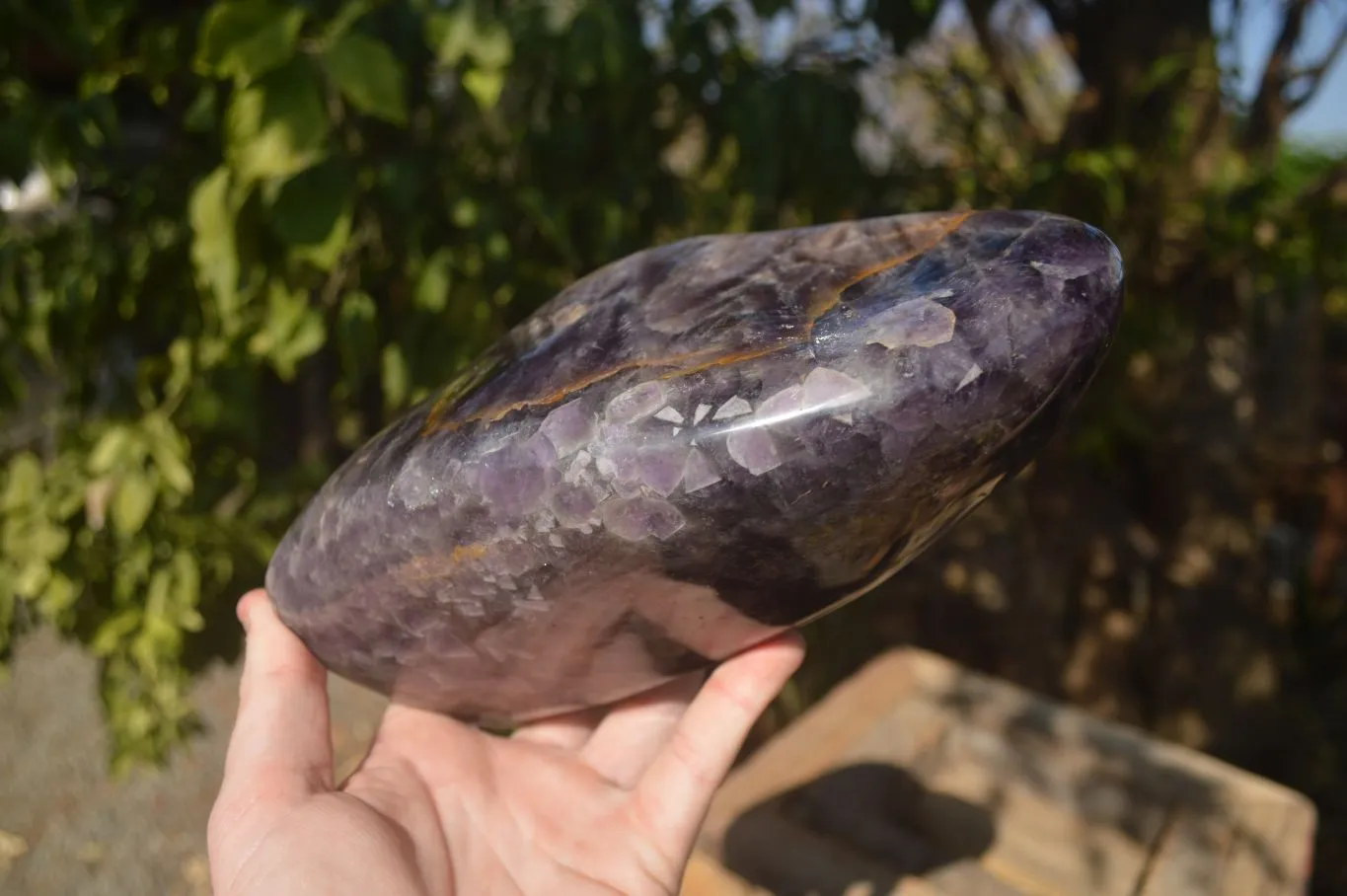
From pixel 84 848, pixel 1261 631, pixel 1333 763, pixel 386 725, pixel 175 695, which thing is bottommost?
pixel 1333 763

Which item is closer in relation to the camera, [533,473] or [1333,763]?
[533,473]

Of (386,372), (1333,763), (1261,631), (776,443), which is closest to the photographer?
(776,443)

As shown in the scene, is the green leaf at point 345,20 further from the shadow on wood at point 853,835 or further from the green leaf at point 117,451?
the shadow on wood at point 853,835

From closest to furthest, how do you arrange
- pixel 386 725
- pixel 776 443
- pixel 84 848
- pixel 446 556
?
pixel 776 443, pixel 446 556, pixel 386 725, pixel 84 848

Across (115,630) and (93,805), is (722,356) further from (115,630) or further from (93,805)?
(93,805)

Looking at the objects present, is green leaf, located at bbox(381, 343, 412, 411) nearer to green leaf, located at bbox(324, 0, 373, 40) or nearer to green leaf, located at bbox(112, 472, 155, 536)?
green leaf, located at bbox(112, 472, 155, 536)

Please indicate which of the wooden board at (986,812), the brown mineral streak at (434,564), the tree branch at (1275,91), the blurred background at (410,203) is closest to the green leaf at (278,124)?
the blurred background at (410,203)

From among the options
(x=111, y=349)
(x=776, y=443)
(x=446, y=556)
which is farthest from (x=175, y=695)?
(x=776, y=443)

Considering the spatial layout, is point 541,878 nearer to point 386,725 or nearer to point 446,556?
point 386,725
